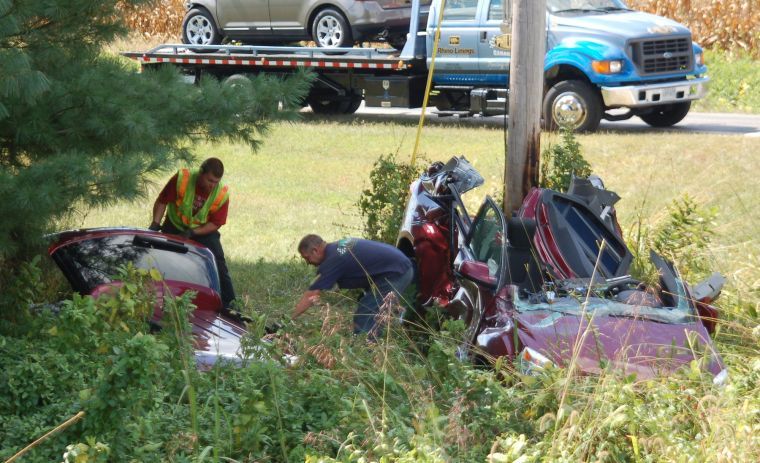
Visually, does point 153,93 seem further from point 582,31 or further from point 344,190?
point 582,31

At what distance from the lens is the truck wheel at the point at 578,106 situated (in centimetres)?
1650

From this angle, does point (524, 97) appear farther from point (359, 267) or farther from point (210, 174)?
point (210, 174)

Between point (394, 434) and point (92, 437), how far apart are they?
4.25 ft

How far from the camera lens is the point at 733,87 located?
2122 cm

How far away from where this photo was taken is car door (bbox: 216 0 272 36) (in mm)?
19594

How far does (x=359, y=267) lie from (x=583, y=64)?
10014mm

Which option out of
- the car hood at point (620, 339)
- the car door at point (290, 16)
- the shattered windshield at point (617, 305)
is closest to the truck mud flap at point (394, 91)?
the car door at point (290, 16)

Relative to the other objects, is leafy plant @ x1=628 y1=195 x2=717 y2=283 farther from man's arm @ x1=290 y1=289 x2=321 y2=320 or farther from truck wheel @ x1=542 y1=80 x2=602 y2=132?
truck wheel @ x1=542 y1=80 x2=602 y2=132

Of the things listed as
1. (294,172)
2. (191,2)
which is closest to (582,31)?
(294,172)

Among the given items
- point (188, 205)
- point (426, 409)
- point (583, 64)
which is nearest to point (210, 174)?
point (188, 205)

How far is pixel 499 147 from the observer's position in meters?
15.5

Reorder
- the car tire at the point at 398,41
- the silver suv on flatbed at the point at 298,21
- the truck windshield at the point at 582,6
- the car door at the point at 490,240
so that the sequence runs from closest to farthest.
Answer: the car door at the point at 490,240, the truck windshield at the point at 582,6, the silver suv on flatbed at the point at 298,21, the car tire at the point at 398,41

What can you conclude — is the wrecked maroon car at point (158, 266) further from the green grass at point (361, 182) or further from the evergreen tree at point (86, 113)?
the green grass at point (361, 182)

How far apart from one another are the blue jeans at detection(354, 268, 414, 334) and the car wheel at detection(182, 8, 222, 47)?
13.8 meters
